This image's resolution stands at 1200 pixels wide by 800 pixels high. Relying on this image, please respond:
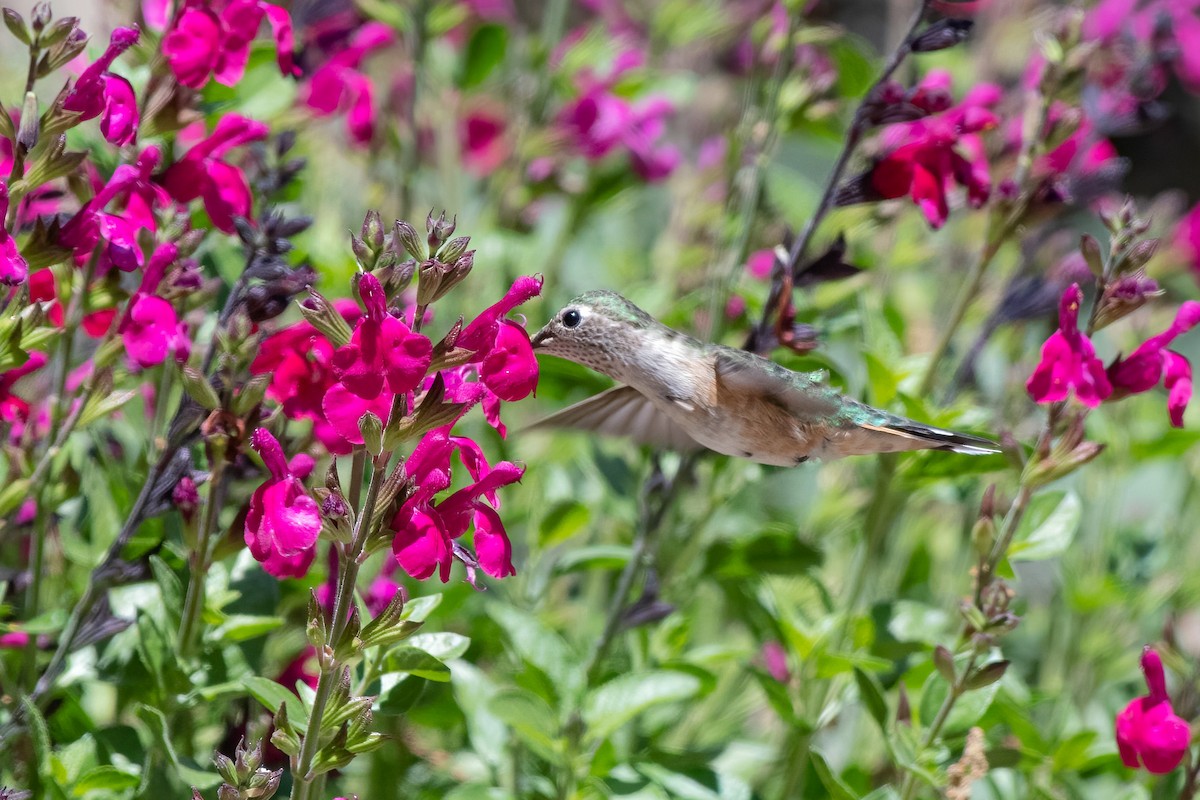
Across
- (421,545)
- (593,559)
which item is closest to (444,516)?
(421,545)

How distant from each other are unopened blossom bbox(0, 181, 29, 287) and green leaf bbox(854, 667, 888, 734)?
117cm

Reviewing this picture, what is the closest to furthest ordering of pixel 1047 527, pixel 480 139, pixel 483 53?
pixel 1047 527
pixel 483 53
pixel 480 139

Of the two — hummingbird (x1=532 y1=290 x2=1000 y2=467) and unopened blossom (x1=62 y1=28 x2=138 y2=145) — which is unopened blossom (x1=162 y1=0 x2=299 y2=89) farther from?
hummingbird (x1=532 y1=290 x2=1000 y2=467)

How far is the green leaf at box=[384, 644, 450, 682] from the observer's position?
1.33 metres

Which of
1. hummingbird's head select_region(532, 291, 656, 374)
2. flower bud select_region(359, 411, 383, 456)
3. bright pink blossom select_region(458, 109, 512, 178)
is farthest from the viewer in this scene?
bright pink blossom select_region(458, 109, 512, 178)

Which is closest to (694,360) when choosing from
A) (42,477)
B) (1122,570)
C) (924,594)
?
(42,477)

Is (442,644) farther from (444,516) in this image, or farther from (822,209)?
(822,209)

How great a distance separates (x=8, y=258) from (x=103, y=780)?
60cm

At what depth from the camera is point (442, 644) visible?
1.41 m

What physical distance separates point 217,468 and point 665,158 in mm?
1987

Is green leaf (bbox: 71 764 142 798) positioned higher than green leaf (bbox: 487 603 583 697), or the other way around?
green leaf (bbox: 71 764 142 798)

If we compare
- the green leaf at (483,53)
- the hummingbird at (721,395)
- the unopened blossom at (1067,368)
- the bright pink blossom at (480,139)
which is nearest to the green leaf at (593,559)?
the hummingbird at (721,395)

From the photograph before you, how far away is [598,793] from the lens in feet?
5.65

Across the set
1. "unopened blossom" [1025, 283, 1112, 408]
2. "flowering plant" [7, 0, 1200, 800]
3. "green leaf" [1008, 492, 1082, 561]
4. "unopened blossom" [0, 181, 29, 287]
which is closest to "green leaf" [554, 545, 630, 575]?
"flowering plant" [7, 0, 1200, 800]
